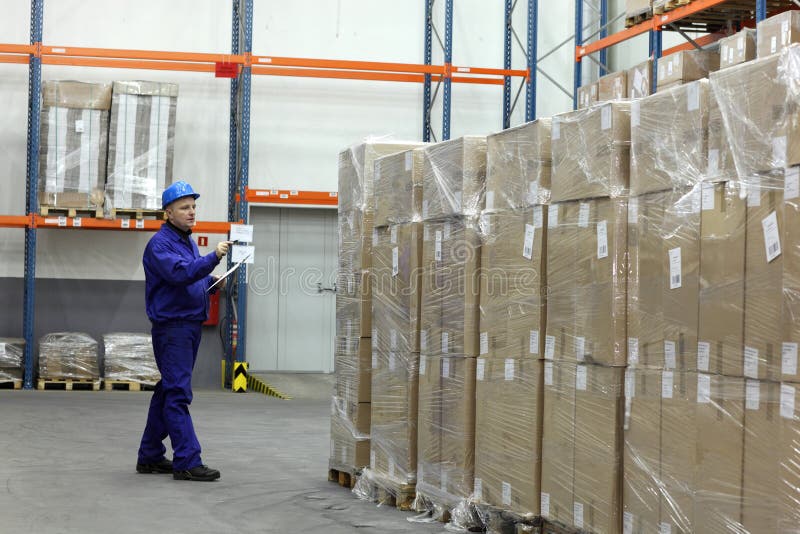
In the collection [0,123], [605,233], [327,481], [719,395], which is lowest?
[327,481]

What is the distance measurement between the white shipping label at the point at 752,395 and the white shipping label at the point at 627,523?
78 cm

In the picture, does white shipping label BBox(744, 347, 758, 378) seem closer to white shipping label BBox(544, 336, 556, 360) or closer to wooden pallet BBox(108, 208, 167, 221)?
white shipping label BBox(544, 336, 556, 360)

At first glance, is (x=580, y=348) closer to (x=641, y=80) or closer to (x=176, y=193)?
(x=176, y=193)

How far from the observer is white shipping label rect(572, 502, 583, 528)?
4253 millimetres

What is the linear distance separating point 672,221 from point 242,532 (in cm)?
240

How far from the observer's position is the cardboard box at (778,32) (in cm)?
691

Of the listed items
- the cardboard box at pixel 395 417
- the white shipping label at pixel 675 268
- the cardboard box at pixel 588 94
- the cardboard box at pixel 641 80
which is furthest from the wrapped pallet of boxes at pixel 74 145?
the white shipping label at pixel 675 268

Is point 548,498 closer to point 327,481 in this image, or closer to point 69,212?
point 327,481

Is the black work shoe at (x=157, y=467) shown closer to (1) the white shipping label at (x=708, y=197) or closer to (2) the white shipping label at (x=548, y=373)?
(2) the white shipping label at (x=548, y=373)

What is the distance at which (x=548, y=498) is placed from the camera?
4.48 meters

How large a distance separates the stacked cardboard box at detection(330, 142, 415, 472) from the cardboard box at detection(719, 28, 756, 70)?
2983 mm

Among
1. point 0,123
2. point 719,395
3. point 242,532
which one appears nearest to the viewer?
point 719,395

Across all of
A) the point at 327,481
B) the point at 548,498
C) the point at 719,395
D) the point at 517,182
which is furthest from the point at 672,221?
the point at 327,481

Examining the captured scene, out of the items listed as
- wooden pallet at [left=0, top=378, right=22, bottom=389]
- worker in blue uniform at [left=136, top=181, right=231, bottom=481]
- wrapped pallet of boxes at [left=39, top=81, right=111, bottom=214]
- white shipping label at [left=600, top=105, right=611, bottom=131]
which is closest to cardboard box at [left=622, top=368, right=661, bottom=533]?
white shipping label at [left=600, top=105, right=611, bottom=131]
